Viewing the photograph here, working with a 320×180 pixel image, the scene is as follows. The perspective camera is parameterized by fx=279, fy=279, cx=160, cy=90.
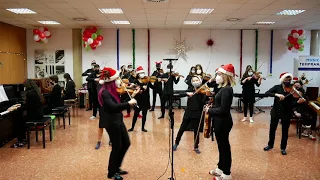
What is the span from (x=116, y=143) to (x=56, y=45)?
327 inches

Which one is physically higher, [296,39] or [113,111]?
[296,39]

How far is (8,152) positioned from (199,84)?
363cm

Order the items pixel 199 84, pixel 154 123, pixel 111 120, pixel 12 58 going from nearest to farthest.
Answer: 1. pixel 111 120
2. pixel 199 84
3. pixel 154 123
4. pixel 12 58

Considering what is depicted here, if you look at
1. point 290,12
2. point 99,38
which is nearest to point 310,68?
point 290,12

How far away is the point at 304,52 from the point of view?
11.0m

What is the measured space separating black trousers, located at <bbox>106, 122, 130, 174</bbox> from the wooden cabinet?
7020mm

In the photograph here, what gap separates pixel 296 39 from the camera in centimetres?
1029

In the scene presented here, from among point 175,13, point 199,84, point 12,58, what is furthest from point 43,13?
point 199,84

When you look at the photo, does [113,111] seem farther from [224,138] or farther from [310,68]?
[310,68]

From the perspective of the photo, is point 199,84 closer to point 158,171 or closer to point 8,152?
point 158,171

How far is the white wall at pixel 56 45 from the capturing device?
10.7 meters

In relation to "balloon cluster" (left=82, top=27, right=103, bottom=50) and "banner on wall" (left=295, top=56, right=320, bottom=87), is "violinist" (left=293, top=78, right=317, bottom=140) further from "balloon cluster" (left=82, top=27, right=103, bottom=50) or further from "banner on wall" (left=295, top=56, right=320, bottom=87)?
"balloon cluster" (left=82, top=27, right=103, bottom=50)

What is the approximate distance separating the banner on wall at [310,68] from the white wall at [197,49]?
1068mm

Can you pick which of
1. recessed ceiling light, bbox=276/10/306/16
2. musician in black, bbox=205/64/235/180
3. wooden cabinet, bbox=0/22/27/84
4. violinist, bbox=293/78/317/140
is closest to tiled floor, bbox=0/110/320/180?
violinist, bbox=293/78/317/140
